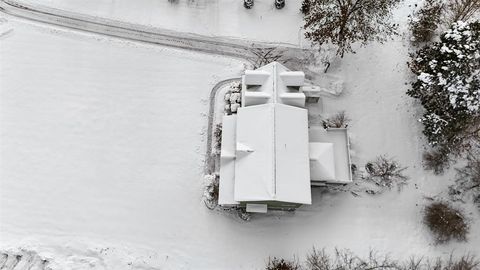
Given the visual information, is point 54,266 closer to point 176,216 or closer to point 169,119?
point 176,216

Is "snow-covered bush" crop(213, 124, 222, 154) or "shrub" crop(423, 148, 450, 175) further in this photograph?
"snow-covered bush" crop(213, 124, 222, 154)

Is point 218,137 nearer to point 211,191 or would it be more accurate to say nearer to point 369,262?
point 211,191

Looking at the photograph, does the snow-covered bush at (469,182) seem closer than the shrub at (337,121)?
Yes

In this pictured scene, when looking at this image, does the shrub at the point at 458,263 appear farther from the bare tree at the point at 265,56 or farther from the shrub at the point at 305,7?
the shrub at the point at 305,7

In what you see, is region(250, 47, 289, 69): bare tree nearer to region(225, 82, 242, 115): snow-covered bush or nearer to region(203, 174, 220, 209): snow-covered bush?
region(225, 82, 242, 115): snow-covered bush

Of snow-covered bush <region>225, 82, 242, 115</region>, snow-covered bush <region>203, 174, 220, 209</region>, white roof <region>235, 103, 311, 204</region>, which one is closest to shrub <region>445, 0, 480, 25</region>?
white roof <region>235, 103, 311, 204</region>

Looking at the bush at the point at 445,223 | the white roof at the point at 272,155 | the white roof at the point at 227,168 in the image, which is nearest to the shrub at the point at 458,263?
the bush at the point at 445,223

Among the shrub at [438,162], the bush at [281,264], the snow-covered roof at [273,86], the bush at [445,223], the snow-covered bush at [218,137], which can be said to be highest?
the snow-covered roof at [273,86]

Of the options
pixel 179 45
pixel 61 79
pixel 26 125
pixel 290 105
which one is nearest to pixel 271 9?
pixel 179 45
